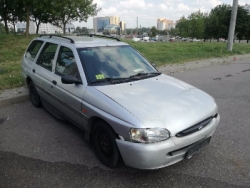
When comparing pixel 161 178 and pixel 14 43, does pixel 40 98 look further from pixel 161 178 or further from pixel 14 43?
pixel 14 43

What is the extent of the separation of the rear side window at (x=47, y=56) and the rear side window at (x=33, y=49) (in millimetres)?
319

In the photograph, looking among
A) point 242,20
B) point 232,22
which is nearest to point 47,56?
point 232,22

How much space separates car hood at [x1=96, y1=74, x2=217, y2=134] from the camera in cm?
253

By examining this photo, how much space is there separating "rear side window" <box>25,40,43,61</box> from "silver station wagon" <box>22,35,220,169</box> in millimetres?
603

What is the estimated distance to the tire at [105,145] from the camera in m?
2.73

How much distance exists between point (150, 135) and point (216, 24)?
2156 inches

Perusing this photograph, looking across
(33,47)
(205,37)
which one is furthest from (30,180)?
(205,37)

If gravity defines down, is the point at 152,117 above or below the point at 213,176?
above

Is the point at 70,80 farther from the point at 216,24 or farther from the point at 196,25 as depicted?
the point at 196,25

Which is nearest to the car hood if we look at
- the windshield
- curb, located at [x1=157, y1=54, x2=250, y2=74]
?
the windshield

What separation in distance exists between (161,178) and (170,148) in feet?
1.70

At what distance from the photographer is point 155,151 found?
7.93 ft

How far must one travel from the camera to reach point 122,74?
3527 mm

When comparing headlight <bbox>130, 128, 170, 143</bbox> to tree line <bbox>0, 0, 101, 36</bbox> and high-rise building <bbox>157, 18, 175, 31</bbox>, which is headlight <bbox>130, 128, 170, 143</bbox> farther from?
high-rise building <bbox>157, 18, 175, 31</bbox>
